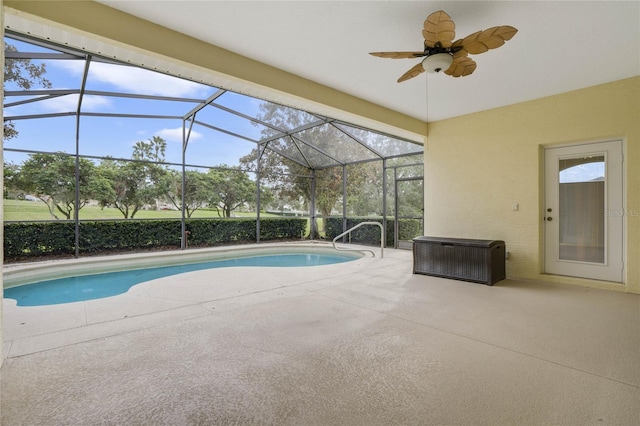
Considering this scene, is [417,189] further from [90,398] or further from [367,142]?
[90,398]

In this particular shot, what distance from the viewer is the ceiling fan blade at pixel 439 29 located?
227 centimetres

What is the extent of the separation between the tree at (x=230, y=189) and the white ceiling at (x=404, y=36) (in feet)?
20.3

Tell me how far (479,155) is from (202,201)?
7609mm

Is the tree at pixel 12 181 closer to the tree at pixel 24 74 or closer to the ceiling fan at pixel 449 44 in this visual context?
the tree at pixel 24 74

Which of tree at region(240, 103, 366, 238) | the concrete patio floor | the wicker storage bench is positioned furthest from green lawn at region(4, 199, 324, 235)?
the wicker storage bench

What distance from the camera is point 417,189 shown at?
7.86 meters

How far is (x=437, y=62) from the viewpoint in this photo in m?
2.65

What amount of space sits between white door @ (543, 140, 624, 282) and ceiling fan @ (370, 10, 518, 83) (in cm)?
310

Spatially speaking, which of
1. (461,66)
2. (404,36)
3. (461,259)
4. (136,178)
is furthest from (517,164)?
(136,178)

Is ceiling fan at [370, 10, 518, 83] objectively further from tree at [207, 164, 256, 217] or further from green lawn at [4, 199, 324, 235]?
green lawn at [4, 199, 324, 235]

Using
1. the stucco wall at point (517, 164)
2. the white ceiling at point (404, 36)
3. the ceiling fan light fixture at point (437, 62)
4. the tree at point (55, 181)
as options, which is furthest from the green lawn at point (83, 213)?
the ceiling fan light fixture at point (437, 62)

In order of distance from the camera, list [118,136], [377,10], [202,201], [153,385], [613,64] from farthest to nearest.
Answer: [202,201] < [118,136] < [613,64] < [377,10] < [153,385]

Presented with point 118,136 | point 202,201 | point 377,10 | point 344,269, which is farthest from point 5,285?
point 377,10

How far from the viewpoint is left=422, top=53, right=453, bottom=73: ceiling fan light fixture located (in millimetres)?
2620
